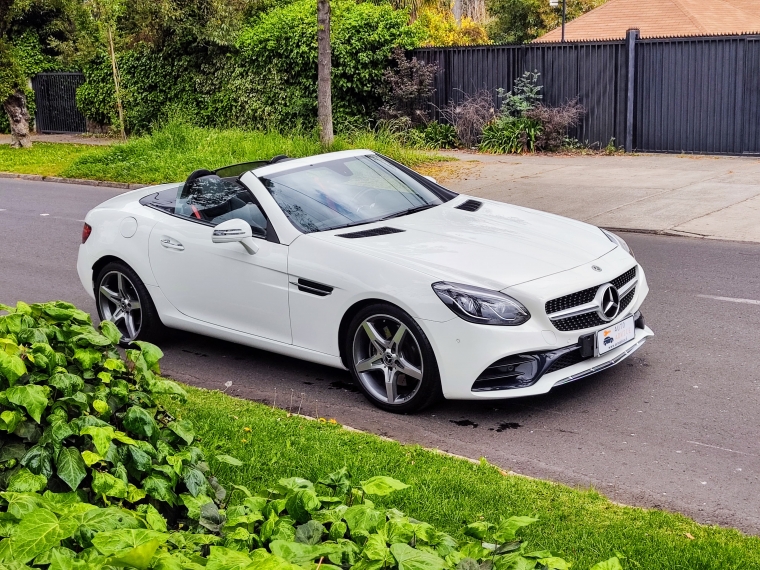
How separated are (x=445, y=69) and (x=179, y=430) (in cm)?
2042

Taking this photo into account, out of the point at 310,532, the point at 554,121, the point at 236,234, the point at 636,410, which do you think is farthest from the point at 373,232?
the point at 554,121

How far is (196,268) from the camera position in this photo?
23.0ft

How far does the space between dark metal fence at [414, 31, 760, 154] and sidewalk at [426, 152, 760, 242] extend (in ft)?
2.42

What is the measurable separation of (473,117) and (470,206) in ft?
48.0

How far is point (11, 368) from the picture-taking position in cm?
312

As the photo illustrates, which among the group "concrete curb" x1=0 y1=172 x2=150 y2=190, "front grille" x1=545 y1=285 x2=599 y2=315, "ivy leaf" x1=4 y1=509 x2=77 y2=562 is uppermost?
"ivy leaf" x1=4 y1=509 x2=77 y2=562

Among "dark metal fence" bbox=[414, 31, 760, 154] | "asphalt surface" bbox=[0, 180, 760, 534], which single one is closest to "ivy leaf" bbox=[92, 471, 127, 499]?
"asphalt surface" bbox=[0, 180, 760, 534]

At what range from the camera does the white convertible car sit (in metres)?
5.74

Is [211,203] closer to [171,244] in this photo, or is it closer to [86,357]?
[171,244]

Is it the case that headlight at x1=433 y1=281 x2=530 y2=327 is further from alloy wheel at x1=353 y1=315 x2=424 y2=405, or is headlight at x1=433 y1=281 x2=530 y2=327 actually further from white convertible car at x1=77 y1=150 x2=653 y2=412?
alloy wheel at x1=353 y1=315 x2=424 y2=405

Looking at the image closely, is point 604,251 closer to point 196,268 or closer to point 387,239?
point 387,239

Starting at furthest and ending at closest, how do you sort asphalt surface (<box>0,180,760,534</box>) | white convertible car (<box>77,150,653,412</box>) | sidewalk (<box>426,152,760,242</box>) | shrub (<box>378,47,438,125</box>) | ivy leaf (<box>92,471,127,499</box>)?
1. shrub (<box>378,47,438,125</box>)
2. sidewalk (<box>426,152,760,242</box>)
3. white convertible car (<box>77,150,653,412</box>)
4. asphalt surface (<box>0,180,760,534</box>)
5. ivy leaf (<box>92,471,127,499</box>)

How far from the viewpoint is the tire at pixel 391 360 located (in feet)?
19.2

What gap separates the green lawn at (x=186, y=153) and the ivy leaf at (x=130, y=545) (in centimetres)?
1645
